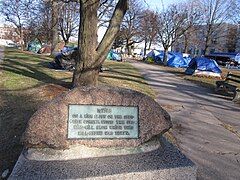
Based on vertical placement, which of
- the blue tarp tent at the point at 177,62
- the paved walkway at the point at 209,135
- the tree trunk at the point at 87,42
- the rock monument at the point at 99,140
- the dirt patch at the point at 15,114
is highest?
the tree trunk at the point at 87,42

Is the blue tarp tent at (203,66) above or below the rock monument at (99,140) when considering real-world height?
below

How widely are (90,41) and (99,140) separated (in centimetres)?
472

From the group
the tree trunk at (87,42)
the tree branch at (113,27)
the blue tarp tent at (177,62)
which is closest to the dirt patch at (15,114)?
the tree trunk at (87,42)

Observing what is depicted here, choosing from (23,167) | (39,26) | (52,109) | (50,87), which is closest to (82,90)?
(52,109)

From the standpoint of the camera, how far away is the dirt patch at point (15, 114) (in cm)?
456

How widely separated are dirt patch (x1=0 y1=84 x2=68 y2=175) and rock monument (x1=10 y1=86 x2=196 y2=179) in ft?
3.29

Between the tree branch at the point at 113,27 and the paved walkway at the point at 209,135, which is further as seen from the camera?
the tree branch at the point at 113,27

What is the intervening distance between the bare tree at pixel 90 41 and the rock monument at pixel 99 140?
4.17 m

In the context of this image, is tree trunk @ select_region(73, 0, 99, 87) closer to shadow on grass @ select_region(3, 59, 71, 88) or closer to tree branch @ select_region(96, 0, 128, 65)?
tree branch @ select_region(96, 0, 128, 65)

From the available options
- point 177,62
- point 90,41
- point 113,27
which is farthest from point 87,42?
point 177,62

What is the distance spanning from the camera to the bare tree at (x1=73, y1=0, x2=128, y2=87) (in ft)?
26.2

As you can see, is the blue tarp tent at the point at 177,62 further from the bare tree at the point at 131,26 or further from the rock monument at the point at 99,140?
the rock monument at the point at 99,140

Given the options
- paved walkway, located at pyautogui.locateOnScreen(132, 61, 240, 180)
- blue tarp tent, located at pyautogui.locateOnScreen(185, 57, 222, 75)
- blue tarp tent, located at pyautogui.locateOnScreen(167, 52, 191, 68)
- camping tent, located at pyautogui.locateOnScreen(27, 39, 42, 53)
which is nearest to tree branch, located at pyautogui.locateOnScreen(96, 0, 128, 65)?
paved walkway, located at pyautogui.locateOnScreen(132, 61, 240, 180)

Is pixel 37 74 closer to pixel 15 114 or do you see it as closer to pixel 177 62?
pixel 15 114
